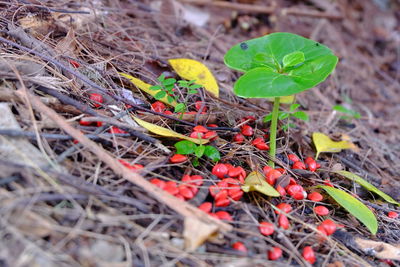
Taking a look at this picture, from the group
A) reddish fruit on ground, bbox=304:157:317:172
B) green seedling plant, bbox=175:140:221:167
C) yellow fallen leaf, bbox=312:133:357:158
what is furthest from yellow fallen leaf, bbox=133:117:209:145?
yellow fallen leaf, bbox=312:133:357:158

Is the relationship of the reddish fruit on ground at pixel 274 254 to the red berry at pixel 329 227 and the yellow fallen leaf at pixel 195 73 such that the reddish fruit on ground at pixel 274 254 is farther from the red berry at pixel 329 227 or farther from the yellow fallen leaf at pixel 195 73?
the yellow fallen leaf at pixel 195 73

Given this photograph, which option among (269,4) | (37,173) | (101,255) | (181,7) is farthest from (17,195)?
(269,4)

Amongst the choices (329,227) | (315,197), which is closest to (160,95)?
(315,197)

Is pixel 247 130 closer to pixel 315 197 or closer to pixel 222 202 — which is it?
pixel 315 197

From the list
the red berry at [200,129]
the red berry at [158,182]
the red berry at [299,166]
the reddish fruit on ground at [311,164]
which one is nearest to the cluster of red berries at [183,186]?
the red berry at [158,182]

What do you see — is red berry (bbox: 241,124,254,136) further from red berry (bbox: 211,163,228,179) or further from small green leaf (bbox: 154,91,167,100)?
small green leaf (bbox: 154,91,167,100)

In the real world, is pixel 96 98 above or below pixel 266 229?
above
